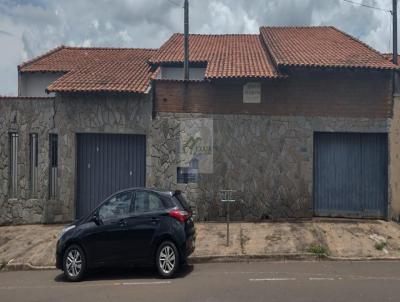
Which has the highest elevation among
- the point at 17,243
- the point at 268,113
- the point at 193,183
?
the point at 268,113

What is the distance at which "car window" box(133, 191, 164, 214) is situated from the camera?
31.3 feet

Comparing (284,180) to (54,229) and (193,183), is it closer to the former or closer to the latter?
(193,183)

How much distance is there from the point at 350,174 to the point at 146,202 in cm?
720

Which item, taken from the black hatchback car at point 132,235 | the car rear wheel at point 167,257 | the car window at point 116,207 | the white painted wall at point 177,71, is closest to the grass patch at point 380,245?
the black hatchback car at point 132,235

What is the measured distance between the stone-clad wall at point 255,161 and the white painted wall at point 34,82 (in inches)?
287

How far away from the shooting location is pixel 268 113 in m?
14.3

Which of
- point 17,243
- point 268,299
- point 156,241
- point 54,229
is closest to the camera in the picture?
point 268,299

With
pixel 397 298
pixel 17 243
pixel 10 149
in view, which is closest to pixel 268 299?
pixel 397 298

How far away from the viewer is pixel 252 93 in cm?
1432

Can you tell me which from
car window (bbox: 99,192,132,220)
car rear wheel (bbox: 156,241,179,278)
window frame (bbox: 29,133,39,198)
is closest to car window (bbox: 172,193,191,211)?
car rear wheel (bbox: 156,241,179,278)

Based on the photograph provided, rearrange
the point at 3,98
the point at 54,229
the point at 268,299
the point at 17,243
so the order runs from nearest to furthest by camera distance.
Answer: the point at 268,299 < the point at 17,243 < the point at 54,229 < the point at 3,98

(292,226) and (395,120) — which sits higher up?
(395,120)

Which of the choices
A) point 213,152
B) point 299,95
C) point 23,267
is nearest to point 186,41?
point 213,152

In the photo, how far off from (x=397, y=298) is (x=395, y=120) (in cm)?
767
